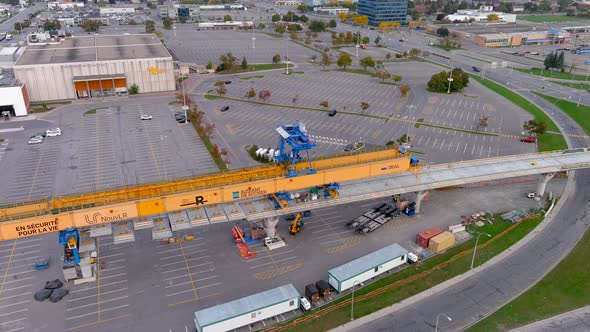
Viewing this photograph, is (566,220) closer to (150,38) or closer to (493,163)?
(493,163)

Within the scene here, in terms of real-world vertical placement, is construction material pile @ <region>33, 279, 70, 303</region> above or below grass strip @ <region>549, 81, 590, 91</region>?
below

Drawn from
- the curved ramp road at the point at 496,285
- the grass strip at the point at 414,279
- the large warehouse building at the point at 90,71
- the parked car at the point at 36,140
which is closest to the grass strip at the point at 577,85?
the curved ramp road at the point at 496,285

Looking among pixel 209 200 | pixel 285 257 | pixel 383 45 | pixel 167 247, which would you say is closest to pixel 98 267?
pixel 167 247

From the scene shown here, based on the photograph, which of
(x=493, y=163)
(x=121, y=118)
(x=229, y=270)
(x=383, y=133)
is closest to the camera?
(x=229, y=270)

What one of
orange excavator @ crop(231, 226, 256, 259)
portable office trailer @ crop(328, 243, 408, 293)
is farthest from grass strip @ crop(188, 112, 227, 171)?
portable office trailer @ crop(328, 243, 408, 293)

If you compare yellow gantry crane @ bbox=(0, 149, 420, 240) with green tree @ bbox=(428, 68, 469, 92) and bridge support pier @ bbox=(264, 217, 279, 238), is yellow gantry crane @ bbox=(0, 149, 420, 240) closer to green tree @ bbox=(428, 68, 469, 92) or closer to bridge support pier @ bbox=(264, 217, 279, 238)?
bridge support pier @ bbox=(264, 217, 279, 238)

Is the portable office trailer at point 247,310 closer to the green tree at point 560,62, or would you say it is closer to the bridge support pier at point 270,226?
the bridge support pier at point 270,226
